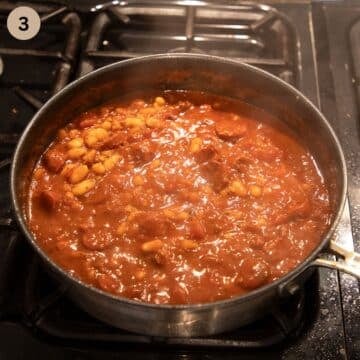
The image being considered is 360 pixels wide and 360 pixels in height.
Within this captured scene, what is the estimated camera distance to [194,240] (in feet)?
5.62

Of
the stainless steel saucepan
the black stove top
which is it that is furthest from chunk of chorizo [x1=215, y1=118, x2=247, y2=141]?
the black stove top

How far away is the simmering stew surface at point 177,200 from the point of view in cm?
165

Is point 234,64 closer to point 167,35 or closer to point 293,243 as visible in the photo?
point 167,35

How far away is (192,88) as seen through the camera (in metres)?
2.24

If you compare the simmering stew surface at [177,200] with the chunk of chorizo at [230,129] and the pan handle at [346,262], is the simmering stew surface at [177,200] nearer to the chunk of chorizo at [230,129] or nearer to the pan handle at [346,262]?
the chunk of chorizo at [230,129]

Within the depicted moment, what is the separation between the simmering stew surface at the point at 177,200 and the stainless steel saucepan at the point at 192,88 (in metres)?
0.06

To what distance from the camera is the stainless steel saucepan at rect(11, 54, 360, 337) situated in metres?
1.38

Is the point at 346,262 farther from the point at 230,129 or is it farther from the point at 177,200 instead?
the point at 230,129

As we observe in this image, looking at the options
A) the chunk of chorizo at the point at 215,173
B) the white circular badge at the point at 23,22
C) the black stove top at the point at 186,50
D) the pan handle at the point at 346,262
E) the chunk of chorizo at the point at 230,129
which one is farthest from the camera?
the white circular badge at the point at 23,22

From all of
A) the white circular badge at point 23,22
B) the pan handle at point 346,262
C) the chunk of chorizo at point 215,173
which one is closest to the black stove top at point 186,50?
the white circular badge at point 23,22

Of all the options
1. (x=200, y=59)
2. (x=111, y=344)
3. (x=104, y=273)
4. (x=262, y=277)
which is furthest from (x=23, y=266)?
(x=200, y=59)

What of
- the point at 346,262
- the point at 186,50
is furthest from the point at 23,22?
the point at 346,262

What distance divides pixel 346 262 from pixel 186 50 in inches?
49.1

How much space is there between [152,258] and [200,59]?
869mm
